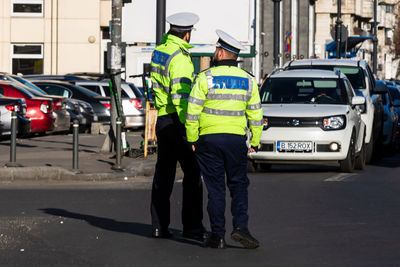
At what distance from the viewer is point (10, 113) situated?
24.1 meters

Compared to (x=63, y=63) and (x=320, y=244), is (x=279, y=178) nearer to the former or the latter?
(x=320, y=244)

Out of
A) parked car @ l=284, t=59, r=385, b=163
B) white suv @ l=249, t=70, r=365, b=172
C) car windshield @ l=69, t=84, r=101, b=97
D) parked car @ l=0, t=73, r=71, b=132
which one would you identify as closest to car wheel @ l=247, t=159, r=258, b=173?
white suv @ l=249, t=70, r=365, b=172

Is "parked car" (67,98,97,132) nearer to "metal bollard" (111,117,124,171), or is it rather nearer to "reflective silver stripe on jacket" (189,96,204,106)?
"metal bollard" (111,117,124,171)

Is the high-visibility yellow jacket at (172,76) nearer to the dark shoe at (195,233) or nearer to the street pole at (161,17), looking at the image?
the dark shoe at (195,233)

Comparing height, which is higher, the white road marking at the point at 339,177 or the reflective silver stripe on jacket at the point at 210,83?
the reflective silver stripe on jacket at the point at 210,83

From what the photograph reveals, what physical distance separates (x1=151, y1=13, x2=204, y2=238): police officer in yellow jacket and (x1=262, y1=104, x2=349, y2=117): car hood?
742cm

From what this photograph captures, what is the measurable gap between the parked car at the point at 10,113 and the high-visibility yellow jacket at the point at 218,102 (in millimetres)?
15364

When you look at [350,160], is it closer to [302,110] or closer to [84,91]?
[302,110]

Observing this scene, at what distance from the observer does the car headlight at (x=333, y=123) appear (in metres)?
17.1

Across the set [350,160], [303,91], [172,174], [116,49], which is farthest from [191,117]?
[116,49]

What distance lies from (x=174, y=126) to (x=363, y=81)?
1178 cm

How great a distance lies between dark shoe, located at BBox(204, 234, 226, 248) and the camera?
905 cm

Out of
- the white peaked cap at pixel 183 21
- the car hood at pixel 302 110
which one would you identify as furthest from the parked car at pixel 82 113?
the white peaked cap at pixel 183 21

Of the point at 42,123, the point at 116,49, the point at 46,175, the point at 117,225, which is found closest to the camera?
the point at 117,225
